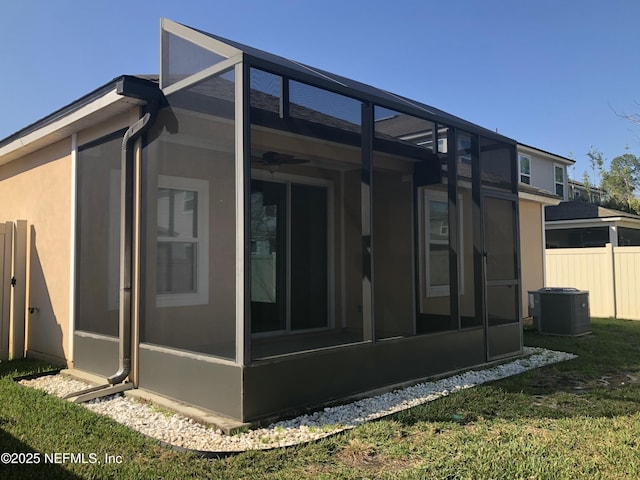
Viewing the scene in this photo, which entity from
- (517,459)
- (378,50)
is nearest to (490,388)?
(517,459)

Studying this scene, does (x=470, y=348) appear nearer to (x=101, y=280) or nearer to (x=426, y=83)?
Answer: (x=101, y=280)

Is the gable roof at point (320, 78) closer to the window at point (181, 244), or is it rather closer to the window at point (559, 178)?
the window at point (181, 244)

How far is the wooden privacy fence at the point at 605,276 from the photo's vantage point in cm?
1181

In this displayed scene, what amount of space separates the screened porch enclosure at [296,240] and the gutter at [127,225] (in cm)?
10

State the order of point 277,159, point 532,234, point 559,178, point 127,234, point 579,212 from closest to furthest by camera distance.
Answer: point 127,234
point 277,159
point 532,234
point 579,212
point 559,178

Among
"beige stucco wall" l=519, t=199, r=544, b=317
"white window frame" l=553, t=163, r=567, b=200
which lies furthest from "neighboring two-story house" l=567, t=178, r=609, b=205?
"beige stucco wall" l=519, t=199, r=544, b=317

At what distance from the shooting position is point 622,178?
3856 cm

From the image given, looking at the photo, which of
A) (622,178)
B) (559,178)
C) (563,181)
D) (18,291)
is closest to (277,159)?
(18,291)

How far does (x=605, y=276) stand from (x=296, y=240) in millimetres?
8767

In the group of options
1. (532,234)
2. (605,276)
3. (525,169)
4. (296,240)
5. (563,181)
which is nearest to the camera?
(296,240)

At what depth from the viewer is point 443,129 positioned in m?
6.44

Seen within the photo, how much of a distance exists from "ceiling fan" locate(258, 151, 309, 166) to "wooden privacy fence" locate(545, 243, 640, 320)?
9.10 metres

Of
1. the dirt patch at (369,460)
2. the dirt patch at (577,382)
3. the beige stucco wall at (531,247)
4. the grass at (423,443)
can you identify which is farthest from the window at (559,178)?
the dirt patch at (369,460)

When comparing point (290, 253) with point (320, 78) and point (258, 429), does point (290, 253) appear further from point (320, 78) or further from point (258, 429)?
point (258, 429)
